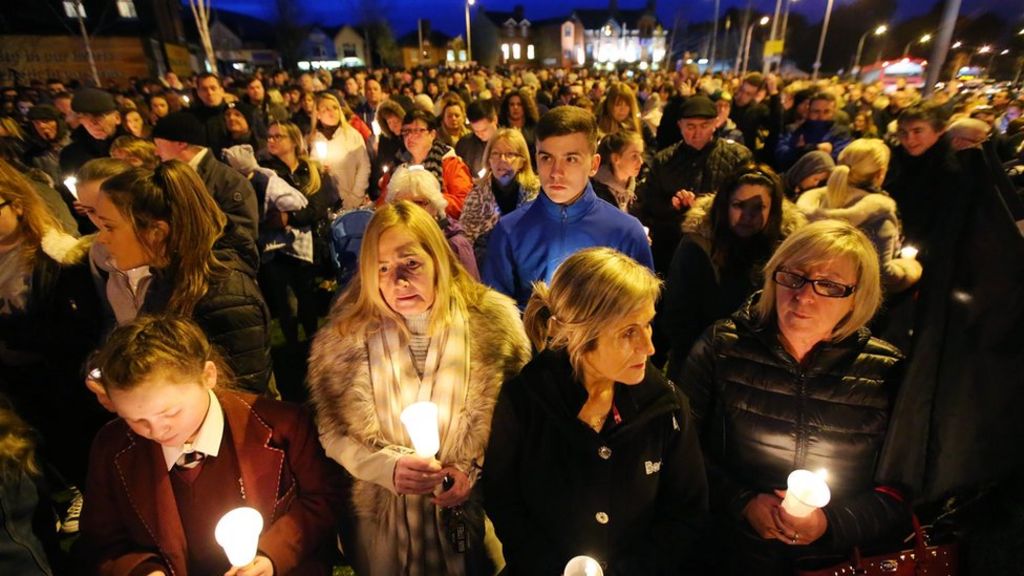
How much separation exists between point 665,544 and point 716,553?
2.58ft

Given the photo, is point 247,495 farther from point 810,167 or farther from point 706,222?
point 810,167

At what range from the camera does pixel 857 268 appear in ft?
6.71

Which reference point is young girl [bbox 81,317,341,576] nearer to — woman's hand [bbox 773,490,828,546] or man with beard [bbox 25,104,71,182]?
woman's hand [bbox 773,490,828,546]

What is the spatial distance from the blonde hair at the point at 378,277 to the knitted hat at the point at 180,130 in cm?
281

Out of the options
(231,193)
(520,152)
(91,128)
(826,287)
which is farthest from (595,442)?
(91,128)

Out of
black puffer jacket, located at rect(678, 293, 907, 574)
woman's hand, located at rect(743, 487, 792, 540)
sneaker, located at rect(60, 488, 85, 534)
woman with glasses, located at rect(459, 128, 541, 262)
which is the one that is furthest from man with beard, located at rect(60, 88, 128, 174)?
woman's hand, located at rect(743, 487, 792, 540)

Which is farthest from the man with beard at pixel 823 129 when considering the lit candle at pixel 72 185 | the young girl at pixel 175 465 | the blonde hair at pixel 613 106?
the lit candle at pixel 72 185

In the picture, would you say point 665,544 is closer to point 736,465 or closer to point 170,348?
point 736,465

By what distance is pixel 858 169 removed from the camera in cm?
388

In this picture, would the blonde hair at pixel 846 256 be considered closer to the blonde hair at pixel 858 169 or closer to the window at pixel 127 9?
the blonde hair at pixel 858 169

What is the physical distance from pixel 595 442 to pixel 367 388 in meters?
0.99

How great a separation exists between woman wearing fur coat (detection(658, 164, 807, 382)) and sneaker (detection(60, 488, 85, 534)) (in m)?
4.02

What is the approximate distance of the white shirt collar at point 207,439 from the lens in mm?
1943

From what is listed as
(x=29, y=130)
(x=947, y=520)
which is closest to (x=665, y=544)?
(x=947, y=520)
